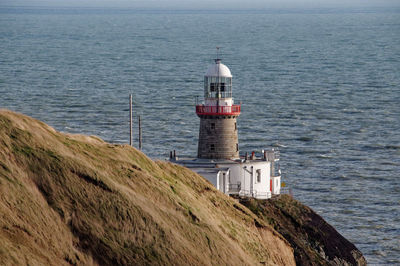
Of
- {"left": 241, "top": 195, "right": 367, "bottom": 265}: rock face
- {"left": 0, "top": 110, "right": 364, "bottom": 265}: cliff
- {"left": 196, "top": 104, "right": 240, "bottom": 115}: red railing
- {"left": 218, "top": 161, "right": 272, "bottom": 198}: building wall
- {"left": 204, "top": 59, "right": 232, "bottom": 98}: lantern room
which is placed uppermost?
{"left": 204, "top": 59, "right": 232, "bottom": 98}: lantern room

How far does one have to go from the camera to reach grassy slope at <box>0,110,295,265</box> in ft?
96.5

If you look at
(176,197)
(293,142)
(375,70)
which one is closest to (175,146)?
(293,142)

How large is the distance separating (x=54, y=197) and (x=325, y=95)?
10197 centimetres

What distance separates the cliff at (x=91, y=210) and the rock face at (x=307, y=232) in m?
14.6

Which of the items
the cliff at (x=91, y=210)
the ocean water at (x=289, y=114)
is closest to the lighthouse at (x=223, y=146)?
the ocean water at (x=289, y=114)

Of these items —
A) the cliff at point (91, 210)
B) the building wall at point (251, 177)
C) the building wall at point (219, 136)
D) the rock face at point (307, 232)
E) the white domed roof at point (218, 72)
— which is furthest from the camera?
the white domed roof at point (218, 72)

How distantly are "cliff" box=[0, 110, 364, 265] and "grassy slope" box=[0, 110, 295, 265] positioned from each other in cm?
3

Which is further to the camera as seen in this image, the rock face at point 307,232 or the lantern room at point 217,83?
the lantern room at point 217,83

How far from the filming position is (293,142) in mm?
88188

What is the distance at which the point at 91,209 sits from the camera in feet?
102

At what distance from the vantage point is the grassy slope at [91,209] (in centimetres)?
2941

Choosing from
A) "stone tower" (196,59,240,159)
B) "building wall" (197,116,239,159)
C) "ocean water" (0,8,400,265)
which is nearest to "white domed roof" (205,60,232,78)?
"stone tower" (196,59,240,159)

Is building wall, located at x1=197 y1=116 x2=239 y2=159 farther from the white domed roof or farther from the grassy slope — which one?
the grassy slope

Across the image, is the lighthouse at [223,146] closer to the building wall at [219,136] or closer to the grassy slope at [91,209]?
the building wall at [219,136]
